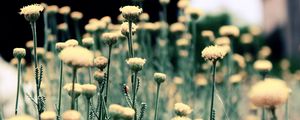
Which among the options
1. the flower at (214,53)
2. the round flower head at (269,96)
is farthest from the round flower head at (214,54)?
the round flower head at (269,96)

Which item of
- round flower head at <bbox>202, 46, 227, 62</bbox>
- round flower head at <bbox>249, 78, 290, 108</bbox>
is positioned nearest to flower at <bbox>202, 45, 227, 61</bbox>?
round flower head at <bbox>202, 46, 227, 62</bbox>

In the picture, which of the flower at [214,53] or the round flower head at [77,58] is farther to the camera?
the flower at [214,53]

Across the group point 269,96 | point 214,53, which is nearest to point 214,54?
point 214,53

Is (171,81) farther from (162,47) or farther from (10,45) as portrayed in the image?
(10,45)

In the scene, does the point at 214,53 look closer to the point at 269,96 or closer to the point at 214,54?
the point at 214,54

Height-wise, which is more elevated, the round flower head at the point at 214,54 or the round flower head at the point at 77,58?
the round flower head at the point at 214,54

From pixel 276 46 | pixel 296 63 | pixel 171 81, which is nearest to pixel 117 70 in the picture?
pixel 171 81

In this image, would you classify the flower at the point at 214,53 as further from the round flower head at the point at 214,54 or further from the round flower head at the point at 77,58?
the round flower head at the point at 77,58

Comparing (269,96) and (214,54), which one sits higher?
(214,54)

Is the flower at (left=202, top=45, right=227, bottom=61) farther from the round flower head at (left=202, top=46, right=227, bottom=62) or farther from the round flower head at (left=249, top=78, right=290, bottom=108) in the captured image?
the round flower head at (left=249, top=78, right=290, bottom=108)

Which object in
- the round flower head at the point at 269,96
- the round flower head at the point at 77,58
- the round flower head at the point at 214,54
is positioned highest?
the round flower head at the point at 214,54

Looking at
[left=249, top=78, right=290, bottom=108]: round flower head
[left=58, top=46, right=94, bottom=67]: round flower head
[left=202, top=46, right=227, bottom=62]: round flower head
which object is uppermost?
[left=202, top=46, right=227, bottom=62]: round flower head

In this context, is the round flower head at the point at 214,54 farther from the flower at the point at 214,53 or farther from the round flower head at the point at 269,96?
the round flower head at the point at 269,96
